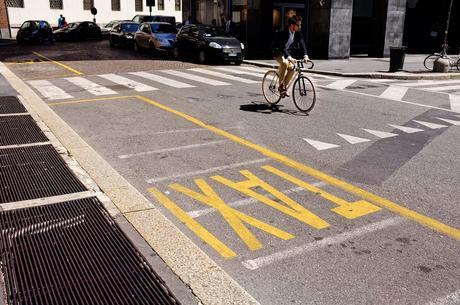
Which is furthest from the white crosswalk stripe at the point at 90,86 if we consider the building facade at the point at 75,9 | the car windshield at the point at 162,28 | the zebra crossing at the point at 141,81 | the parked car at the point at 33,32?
the building facade at the point at 75,9

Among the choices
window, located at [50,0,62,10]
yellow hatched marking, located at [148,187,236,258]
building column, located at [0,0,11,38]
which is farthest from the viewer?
window, located at [50,0,62,10]

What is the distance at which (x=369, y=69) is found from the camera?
61.4ft

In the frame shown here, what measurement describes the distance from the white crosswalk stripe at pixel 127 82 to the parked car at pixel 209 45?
5.30m

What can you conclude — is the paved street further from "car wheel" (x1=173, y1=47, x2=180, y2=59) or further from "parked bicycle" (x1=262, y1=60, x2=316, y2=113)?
"car wheel" (x1=173, y1=47, x2=180, y2=59)

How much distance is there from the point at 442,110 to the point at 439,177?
5433 mm

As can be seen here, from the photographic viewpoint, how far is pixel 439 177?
5.88m

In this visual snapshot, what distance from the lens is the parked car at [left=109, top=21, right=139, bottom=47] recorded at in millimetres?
27297

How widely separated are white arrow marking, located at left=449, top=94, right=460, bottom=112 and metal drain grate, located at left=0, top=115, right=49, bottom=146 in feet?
30.5

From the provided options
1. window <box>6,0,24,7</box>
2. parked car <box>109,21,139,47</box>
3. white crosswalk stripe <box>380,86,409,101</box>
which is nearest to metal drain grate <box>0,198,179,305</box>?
white crosswalk stripe <box>380,86,409,101</box>

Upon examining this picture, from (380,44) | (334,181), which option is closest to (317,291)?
(334,181)

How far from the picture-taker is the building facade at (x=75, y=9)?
135 ft

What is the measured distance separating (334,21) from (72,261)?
21549mm

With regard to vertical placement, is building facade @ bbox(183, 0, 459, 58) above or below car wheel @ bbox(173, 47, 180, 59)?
above

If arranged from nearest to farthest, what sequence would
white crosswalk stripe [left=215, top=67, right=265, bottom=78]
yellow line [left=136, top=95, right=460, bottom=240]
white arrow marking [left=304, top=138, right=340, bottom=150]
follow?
yellow line [left=136, top=95, right=460, bottom=240] < white arrow marking [left=304, top=138, right=340, bottom=150] < white crosswalk stripe [left=215, top=67, right=265, bottom=78]
